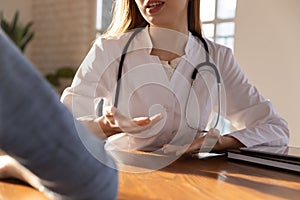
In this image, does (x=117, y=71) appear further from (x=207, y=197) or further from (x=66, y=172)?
(x=66, y=172)

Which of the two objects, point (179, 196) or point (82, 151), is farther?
point (179, 196)

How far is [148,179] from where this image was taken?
0.55 meters

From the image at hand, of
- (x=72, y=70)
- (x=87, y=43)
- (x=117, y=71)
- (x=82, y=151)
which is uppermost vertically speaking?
(x=82, y=151)

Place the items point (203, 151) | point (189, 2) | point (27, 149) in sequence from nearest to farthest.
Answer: point (27, 149) → point (203, 151) → point (189, 2)

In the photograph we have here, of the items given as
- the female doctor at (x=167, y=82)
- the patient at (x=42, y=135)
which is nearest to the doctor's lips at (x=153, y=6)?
the female doctor at (x=167, y=82)

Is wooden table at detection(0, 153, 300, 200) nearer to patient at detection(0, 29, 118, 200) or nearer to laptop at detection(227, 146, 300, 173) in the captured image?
laptop at detection(227, 146, 300, 173)

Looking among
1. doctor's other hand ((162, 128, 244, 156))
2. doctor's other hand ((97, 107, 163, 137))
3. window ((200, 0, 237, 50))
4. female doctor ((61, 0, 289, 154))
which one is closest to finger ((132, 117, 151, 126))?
doctor's other hand ((97, 107, 163, 137))

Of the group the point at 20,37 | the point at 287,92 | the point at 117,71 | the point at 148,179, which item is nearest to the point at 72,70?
the point at 20,37

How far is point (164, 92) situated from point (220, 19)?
5.06 ft

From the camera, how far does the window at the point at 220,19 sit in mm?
2328

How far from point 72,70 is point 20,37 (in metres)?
0.51

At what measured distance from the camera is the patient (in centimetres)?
19

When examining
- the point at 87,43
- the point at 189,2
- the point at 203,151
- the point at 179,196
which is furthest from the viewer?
the point at 87,43

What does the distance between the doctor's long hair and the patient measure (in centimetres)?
75
